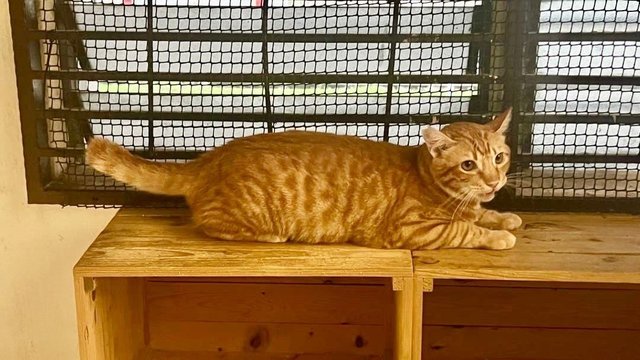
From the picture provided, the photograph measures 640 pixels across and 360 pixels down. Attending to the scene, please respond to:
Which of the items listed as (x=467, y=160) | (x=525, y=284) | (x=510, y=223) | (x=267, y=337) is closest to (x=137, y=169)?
(x=267, y=337)

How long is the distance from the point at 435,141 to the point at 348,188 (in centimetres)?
21

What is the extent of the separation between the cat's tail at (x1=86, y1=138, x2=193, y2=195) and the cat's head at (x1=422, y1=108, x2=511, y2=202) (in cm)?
53

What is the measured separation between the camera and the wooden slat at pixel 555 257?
4.80 feet

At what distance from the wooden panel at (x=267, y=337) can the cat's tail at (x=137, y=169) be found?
1.39 ft

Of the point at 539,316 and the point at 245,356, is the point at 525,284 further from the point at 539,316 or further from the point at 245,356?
the point at 245,356

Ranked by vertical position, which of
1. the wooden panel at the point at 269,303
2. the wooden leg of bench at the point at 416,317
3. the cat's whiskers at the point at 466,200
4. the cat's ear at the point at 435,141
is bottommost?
the wooden panel at the point at 269,303

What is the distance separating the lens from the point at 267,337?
6.40ft

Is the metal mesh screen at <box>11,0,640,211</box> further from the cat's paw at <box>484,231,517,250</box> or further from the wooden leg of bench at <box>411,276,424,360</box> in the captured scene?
the wooden leg of bench at <box>411,276,424,360</box>

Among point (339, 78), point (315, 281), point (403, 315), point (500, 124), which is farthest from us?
point (315, 281)

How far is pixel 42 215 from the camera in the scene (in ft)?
6.28

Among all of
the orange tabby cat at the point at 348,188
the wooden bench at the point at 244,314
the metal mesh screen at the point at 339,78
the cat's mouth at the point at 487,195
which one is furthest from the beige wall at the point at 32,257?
the cat's mouth at the point at 487,195

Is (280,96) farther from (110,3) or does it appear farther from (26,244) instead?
(26,244)

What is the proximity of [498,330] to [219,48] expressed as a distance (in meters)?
0.96

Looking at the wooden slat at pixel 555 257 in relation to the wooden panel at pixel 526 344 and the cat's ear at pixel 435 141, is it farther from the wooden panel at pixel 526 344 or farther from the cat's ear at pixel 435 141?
the wooden panel at pixel 526 344
